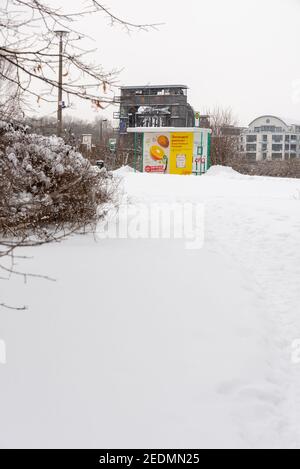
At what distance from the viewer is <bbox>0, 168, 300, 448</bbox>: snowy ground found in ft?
11.5

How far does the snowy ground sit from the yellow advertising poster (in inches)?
695

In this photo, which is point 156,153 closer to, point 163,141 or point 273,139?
point 163,141

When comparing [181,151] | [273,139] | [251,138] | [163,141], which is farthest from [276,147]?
[163,141]

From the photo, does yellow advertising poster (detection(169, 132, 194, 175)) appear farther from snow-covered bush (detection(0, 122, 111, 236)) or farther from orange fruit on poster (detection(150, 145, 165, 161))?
snow-covered bush (detection(0, 122, 111, 236))

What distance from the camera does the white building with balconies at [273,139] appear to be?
321 ft

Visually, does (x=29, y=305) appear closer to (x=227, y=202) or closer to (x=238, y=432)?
(x=238, y=432)

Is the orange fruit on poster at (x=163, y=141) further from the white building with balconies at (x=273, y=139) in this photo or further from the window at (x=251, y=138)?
the window at (x=251, y=138)

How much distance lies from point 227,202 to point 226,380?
25.1 ft

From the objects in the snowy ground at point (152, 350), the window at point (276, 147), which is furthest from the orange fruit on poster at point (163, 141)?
the window at point (276, 147)

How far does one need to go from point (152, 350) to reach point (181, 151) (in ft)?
69.0

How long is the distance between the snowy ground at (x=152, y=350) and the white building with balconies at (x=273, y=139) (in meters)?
93.7
